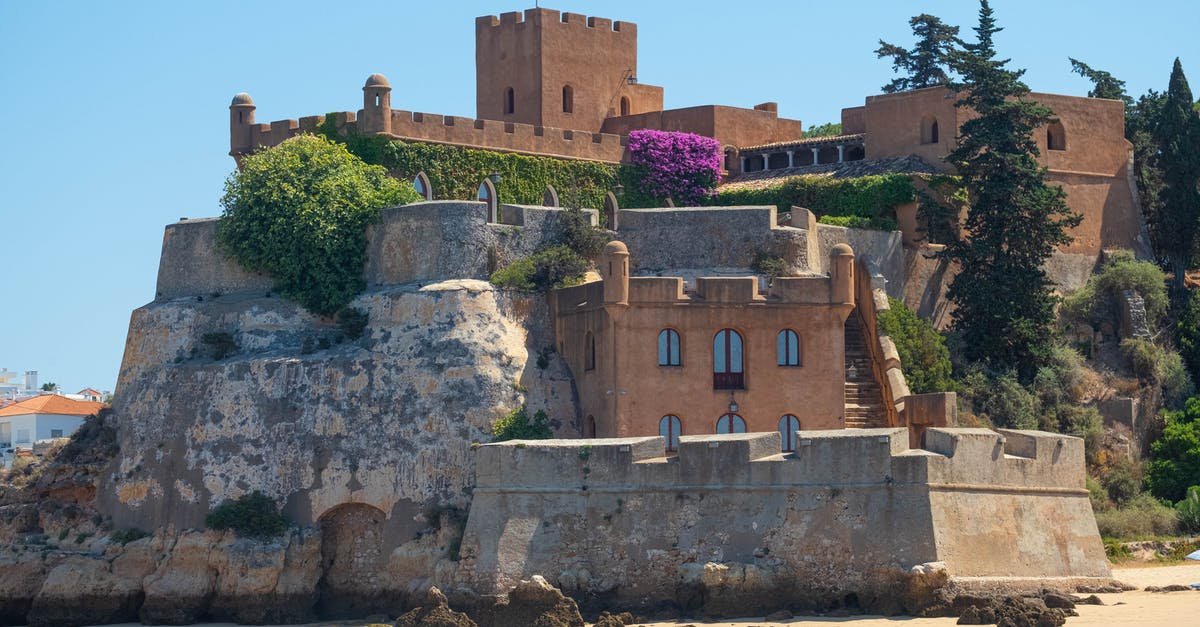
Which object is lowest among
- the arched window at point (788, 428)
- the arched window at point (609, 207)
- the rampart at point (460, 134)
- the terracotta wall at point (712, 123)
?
the arched window at point (788, 428)

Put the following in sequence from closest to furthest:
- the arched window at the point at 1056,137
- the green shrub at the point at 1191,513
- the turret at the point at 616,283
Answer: the turret at the point at 616,283 → the green shrub at the point at 1191,513 → the arched window at the point at 1056,137

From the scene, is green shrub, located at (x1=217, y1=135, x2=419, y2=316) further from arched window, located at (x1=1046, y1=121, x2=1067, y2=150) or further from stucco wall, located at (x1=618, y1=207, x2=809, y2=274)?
arched window, located at (x1=1046, y1=121, x2=1067, y2=150)

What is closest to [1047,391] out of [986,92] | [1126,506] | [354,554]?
[1126,506]

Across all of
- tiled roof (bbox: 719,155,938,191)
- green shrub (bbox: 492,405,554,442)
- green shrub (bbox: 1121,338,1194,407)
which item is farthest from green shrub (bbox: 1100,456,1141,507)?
green shrub (bbox: 492,405,554,442)

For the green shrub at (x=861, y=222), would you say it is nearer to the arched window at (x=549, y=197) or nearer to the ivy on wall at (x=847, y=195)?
the ivy on wall at (x=847, y=195)

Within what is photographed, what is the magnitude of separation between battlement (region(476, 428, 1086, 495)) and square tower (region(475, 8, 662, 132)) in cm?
1898

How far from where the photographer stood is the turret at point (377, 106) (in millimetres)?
54469

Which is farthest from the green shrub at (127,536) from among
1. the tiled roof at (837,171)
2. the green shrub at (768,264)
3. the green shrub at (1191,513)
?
the green shrub at (1191,513)

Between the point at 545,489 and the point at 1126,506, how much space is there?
15.8 metres

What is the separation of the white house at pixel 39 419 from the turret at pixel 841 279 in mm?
40071

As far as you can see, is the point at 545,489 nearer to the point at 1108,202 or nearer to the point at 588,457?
the point at 588,457

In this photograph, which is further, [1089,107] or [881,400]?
[1089,107]

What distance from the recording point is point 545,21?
60688mm

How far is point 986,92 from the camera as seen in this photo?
5584 cm
